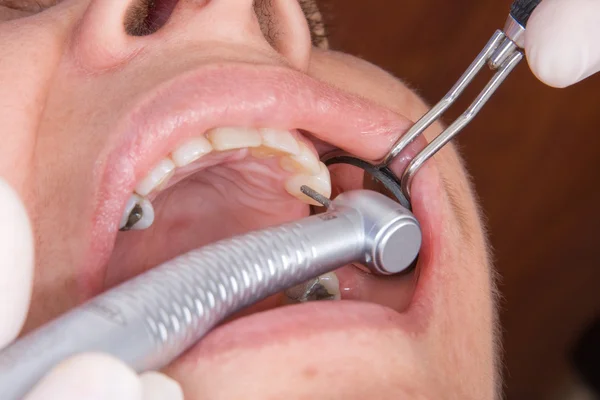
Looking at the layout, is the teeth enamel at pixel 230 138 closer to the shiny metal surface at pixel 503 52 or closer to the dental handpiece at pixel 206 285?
the dental handpiece at pixel 206 285

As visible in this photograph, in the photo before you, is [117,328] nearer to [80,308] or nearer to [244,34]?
[80,308]

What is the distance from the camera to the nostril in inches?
23.8

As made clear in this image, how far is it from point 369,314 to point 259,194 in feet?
0.69

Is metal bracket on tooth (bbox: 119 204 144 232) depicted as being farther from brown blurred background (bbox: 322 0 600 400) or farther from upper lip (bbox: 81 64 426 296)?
brown blurred background (bbox: 322 0 600 400)

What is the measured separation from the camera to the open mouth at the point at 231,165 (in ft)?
1.82

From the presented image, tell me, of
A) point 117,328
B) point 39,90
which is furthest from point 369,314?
point 39,90

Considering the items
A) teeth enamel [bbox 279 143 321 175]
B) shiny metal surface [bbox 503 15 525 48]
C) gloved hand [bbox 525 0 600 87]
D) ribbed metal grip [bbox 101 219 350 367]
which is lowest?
ribbed metal grip [bbox 101 219 350 367]

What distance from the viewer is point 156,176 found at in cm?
58

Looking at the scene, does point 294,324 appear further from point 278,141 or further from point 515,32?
point 515,32

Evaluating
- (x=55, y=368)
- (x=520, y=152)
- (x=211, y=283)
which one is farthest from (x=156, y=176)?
(x=520, y=152)

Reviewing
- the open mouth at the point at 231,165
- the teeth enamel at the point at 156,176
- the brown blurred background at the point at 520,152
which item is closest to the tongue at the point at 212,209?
the open mouth at the point at 231,165

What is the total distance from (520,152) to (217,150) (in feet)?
2.70

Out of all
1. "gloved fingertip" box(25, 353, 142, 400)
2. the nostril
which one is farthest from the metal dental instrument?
"gloved fingertip" box(25, 353, 142, 400)

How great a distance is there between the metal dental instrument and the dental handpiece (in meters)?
0.05
